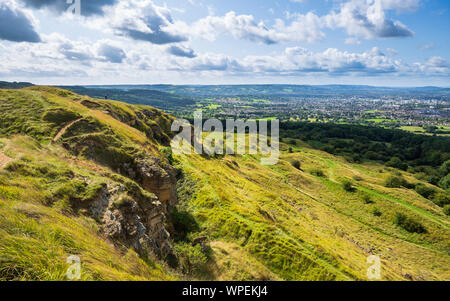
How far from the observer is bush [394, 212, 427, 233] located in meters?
56.5

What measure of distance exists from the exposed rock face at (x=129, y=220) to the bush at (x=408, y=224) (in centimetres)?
6394

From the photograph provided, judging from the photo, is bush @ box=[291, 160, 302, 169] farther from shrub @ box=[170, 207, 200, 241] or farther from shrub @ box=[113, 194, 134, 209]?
shrub @ box=[113, 194, 134, 209]

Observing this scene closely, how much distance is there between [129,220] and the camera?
50.8ft

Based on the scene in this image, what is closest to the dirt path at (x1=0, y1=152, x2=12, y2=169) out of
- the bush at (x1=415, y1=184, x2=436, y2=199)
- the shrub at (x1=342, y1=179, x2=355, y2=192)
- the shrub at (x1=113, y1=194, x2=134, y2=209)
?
the shrub at (x1=113, y1=194, x2=134, y2=209)

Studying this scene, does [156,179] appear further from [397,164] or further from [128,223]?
[397,164]

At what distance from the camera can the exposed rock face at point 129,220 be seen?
14102mm

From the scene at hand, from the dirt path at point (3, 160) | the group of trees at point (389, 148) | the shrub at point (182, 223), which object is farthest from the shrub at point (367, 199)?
the dirt path at point (3, 160)

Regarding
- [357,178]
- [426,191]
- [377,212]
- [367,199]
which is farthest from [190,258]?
[426,191]

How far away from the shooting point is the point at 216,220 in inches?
1096

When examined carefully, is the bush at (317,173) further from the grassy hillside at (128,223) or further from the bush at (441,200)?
the bush at (441,200)

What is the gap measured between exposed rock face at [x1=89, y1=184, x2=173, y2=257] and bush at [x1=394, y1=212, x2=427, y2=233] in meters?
63.9

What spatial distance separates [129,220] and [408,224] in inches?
2699
